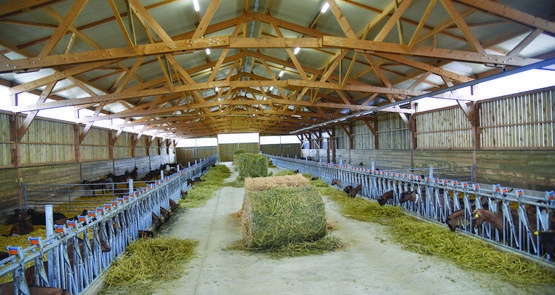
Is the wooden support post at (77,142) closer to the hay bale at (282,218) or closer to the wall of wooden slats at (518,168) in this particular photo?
the hay bale at (282,218)

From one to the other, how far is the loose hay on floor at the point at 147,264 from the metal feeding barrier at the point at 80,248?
0.25 metres

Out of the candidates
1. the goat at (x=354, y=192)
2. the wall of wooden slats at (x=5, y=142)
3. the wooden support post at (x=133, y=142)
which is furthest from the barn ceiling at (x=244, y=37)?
the wooden support post at (x=133, y=142)

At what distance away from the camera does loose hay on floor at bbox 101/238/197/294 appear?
4062 millimetres

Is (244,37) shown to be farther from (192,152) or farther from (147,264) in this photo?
(192,152)

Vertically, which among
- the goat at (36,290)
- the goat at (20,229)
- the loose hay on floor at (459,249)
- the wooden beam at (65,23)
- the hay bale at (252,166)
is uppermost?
the wooden beam at (65,23)

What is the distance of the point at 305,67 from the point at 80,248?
40.9 feet

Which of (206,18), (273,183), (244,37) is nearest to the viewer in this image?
(206,18)

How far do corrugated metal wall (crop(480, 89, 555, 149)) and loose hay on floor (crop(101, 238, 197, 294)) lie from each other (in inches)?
492

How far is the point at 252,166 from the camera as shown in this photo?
15281 millimetres

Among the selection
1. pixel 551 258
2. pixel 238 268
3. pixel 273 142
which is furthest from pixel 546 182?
pixel 273 142

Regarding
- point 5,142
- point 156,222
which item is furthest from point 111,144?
point 156,222

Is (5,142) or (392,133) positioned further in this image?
(392,133)

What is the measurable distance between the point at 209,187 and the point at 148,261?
9.04 m

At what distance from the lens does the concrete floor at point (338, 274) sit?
3734 millimetres
